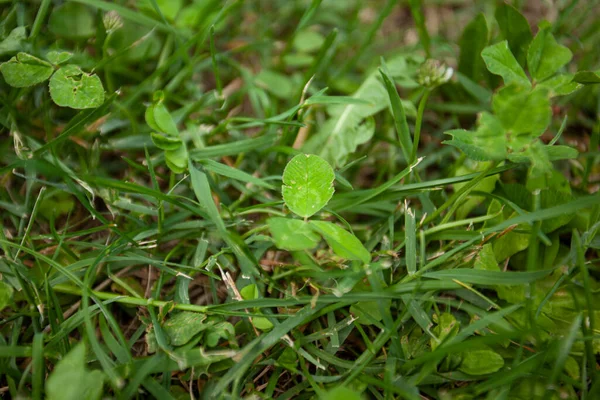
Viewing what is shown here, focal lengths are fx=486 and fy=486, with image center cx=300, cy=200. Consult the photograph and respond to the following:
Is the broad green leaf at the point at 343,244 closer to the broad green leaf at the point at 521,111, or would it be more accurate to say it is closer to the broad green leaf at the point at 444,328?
the broad green leaf at the point at 444,328

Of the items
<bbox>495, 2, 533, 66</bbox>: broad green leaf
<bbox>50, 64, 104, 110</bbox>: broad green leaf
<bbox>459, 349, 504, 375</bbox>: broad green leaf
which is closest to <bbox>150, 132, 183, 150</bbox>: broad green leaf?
<bbox>50, 64, 104, 110</bbox>: broad green leaf

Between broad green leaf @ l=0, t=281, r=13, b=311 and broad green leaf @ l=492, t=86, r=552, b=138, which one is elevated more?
broad green leaf @ l=492, t=86, r=552, b=138

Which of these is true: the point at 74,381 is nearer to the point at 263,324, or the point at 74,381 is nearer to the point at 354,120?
the point at 263,324

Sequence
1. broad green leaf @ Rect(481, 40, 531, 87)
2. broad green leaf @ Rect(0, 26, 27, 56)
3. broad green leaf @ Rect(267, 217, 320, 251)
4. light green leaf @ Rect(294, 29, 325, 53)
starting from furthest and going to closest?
light green leaf @ Rect(294, 29, 325, 53) < broad green leaf @ Rect(0, 26, 27, 56) < broad green leaf @ Rect(481, 40, 531, 87) < broad green leaf @ Rect(267, 217, 320, 251)

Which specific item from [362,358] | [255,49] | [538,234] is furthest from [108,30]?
[538,234]

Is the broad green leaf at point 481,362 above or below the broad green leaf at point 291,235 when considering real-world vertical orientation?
below

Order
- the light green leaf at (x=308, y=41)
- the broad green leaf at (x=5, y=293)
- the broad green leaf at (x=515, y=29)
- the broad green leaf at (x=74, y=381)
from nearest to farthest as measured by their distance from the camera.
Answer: the broad green leaf at (x=74, y=381)
the broad green leaf at (x=5, y=293)
the broad green leaf at (x=515, y=29)
the light green leaf at (x=308, y=41)

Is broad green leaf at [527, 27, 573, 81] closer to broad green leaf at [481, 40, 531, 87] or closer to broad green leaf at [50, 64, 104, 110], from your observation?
broad green leaf at [481, 40, 531, 87]

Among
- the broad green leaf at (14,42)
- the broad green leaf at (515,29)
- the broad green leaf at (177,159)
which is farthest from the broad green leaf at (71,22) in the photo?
the broad green leaf at (515,29)
